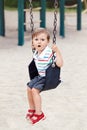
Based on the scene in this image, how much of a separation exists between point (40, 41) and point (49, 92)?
9.14 feet

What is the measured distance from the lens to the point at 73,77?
24.8ft

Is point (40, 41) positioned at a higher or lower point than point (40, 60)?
higher

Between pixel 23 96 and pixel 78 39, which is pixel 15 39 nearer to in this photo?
pixel 78 39

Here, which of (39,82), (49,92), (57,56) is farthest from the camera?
(49,92)

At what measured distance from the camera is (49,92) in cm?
654

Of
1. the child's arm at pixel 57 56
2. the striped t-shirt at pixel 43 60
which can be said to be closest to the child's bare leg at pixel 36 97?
the striped t-shirt at pixel 43 60

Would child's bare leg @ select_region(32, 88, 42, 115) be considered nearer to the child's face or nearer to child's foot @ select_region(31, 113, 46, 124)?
child's foot @ select_region(31, 113, 46, 124)

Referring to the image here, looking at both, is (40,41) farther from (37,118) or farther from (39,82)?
(37,118)

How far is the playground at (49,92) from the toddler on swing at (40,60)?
84 cm

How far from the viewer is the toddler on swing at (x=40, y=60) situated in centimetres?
381

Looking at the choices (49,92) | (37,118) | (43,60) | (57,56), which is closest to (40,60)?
(43,60)

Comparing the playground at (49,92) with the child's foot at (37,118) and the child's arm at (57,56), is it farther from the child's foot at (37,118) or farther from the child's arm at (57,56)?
the child's arm at (57,56)

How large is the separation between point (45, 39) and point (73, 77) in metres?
3.79

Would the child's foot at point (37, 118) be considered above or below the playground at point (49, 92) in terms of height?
above
